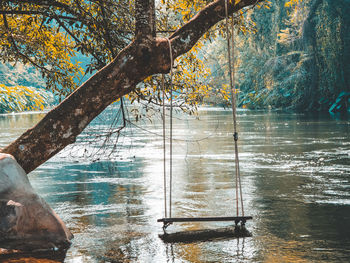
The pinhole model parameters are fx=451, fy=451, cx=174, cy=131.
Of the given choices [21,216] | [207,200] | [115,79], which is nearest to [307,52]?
[207,200]

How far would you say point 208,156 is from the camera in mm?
15531

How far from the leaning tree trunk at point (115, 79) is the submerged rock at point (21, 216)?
0.91ft

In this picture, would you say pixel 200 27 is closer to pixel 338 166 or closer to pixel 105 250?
pixel 105 250

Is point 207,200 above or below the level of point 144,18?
below

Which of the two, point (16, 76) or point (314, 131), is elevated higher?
point (16, 76)

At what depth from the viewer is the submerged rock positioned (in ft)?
18.0

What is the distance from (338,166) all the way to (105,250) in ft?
27.1

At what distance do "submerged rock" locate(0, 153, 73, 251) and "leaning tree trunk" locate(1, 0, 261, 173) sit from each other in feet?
0.91

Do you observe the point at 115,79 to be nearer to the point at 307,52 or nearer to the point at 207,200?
the point at 207,200

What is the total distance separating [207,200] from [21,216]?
4195mm

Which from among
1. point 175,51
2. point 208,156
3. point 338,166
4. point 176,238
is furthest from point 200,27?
point 208,156

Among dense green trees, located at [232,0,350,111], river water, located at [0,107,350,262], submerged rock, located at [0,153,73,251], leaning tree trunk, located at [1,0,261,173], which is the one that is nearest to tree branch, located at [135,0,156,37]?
leaning tree trunk, located at [1,0,261,173]

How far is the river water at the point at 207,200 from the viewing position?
583cm

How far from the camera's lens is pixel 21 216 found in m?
5.54
